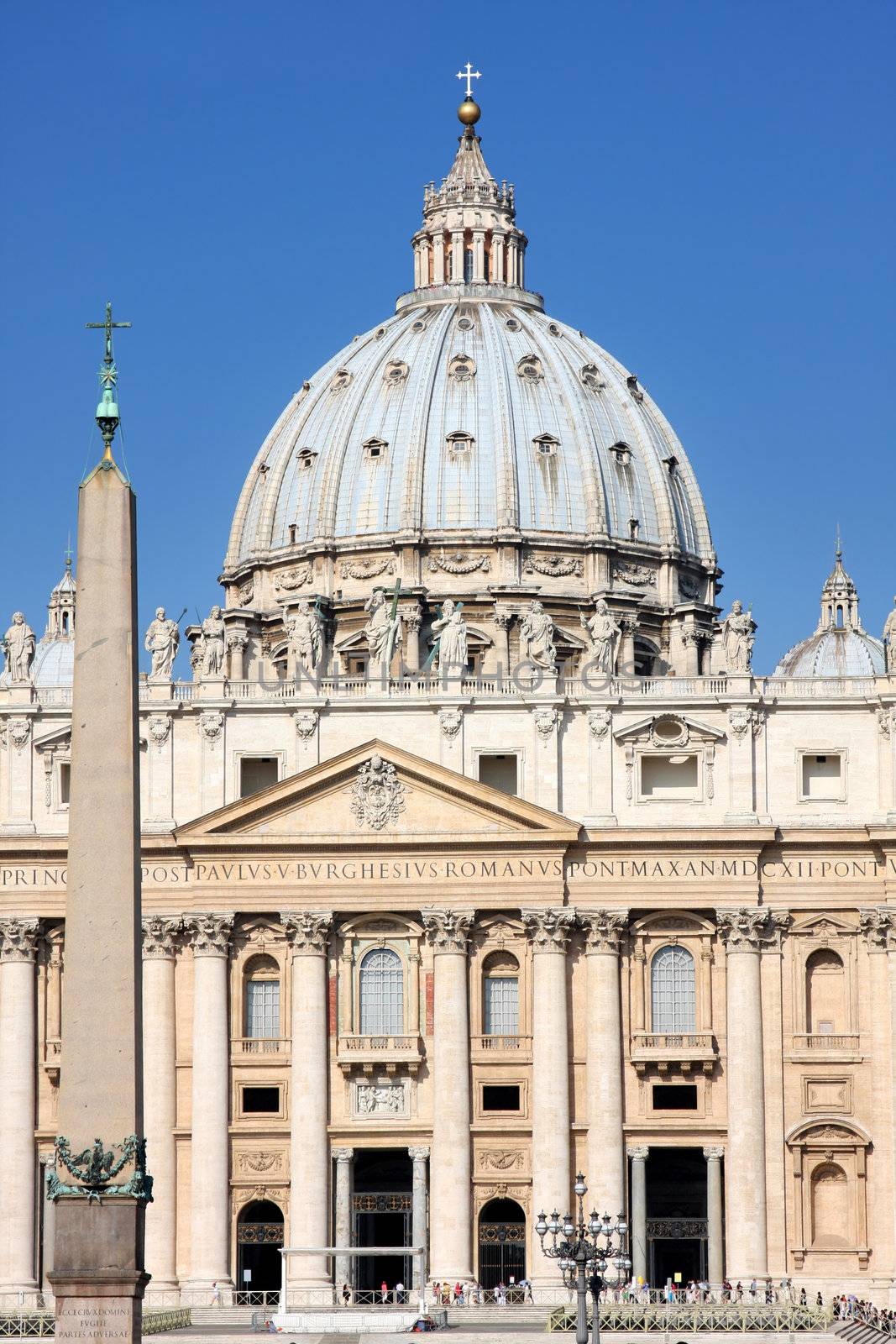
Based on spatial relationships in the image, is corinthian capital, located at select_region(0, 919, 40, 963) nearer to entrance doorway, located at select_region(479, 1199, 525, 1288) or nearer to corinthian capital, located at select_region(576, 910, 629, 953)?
entrance doorway, located at select_region(479, 1199, 525, 1288)

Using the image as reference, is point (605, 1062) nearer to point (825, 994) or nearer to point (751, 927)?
point (751, 927)

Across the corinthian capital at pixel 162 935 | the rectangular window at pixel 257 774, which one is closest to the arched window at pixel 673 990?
the rectangular window at pixel 257 774

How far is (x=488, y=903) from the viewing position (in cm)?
8906

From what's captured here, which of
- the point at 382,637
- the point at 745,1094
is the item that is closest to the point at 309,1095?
the point at 745,1094

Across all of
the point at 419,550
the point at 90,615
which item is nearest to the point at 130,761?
the point at 90,615

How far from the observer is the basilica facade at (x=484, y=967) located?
8781 centimetres

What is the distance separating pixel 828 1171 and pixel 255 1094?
16.3m

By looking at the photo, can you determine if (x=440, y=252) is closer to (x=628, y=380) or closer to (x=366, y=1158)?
(x=628, y=380)

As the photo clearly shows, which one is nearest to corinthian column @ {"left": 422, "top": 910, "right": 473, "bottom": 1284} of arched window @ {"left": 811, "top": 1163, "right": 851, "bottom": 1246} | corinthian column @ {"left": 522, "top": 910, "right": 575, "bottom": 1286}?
corinthian column @ {"left": 522, "top": 910, "right": 575, "bottom": 1286}

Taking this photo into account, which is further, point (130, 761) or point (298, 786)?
point (298, 786)

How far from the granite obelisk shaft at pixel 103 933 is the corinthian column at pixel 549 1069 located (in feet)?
151

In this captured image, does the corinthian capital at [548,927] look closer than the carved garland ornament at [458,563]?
Yes

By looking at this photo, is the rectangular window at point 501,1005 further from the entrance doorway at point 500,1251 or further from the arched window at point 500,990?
the entrance doorway at point 500,1251

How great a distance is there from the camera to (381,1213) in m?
90.4
